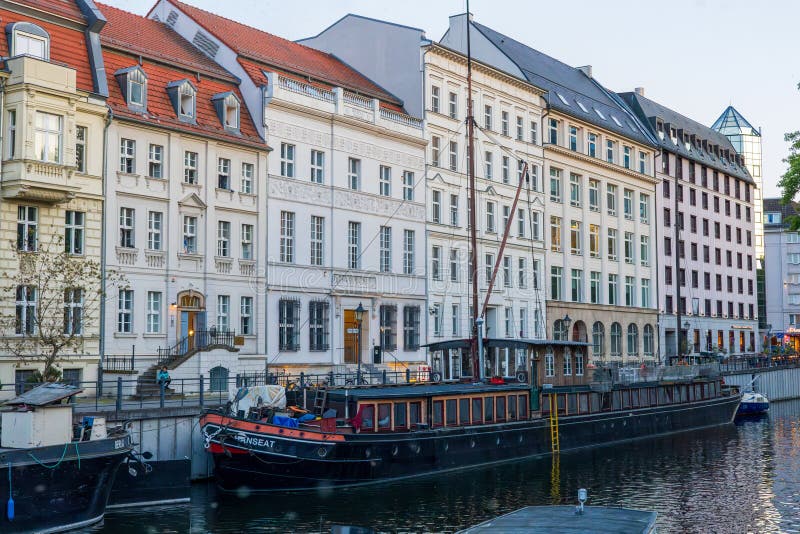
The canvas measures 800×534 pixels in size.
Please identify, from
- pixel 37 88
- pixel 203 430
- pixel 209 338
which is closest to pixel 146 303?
pixel 209 338

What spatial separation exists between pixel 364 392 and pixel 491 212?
1173 inches

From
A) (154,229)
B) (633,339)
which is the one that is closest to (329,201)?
(154,229)

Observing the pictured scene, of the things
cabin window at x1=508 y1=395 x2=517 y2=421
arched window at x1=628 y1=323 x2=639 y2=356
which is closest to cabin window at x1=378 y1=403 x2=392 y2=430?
cabin window at x1=508 y1=395 x2=517 y2=421

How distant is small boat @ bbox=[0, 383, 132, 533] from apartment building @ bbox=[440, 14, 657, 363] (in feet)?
143

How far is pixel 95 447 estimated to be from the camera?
982 inches

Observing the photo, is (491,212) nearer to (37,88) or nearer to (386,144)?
(386,144)

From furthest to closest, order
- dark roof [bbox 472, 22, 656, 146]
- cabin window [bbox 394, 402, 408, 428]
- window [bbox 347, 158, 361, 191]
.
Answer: dark roof [bbox 472, 22, 656, 146] → window [bbox 347, 158, 361, 191] → cabin window [bbox 394, 402, 408, 428]

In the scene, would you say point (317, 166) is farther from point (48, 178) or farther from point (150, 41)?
point (48, 178)

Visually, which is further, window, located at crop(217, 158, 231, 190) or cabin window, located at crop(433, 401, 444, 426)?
window, located at crop(217, 158, 231, 190)

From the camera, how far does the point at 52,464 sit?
23.7 metres

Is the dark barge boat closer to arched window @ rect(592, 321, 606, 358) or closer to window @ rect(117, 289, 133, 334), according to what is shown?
window @ rect(117, 289, 133, 334)

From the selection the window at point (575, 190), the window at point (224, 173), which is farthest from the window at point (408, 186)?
the window at point (575, 190)

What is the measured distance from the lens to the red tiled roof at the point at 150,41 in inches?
1695

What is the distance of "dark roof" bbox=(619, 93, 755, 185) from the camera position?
84.4 metres
